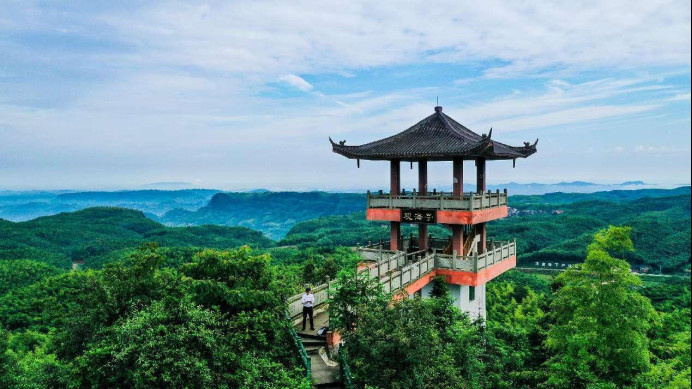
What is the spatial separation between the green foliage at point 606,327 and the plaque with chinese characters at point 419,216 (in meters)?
6.73

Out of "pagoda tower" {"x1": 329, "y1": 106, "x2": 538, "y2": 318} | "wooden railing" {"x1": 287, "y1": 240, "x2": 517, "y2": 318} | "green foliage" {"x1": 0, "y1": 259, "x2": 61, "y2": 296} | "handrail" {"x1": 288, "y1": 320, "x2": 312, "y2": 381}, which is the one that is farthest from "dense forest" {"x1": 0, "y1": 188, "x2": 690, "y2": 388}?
"green foliage" {"x1": 0, "y1": 259, "x2": 61, "y2": 296}

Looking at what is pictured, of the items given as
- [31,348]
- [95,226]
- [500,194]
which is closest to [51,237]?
[95,226]

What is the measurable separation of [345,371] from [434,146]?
440 inches

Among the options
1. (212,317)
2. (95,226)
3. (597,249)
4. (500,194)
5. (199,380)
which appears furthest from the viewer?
(95,226)

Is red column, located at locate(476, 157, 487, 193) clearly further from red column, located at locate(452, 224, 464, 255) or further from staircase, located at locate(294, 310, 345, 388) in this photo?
staircase, located at locate(294, 310, 345, 388)

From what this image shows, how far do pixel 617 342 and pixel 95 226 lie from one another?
152826 millimetres

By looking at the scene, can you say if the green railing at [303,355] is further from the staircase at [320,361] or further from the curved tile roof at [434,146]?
the curved tile roof at [434,146]

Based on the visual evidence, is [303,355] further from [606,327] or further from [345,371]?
[606,327]

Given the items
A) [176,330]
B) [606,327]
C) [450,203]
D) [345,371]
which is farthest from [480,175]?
[176,330]

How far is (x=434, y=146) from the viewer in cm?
1973

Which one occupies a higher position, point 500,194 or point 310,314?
point 500,194

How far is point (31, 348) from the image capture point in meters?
32.5

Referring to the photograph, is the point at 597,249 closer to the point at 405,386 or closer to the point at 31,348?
the point at 405,386

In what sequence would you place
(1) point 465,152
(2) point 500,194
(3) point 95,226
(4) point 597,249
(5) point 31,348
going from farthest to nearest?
(3) point 95,226
(5) point 31,348
(2) point 500,194
(1) point 465,152
(4) point 597,249
